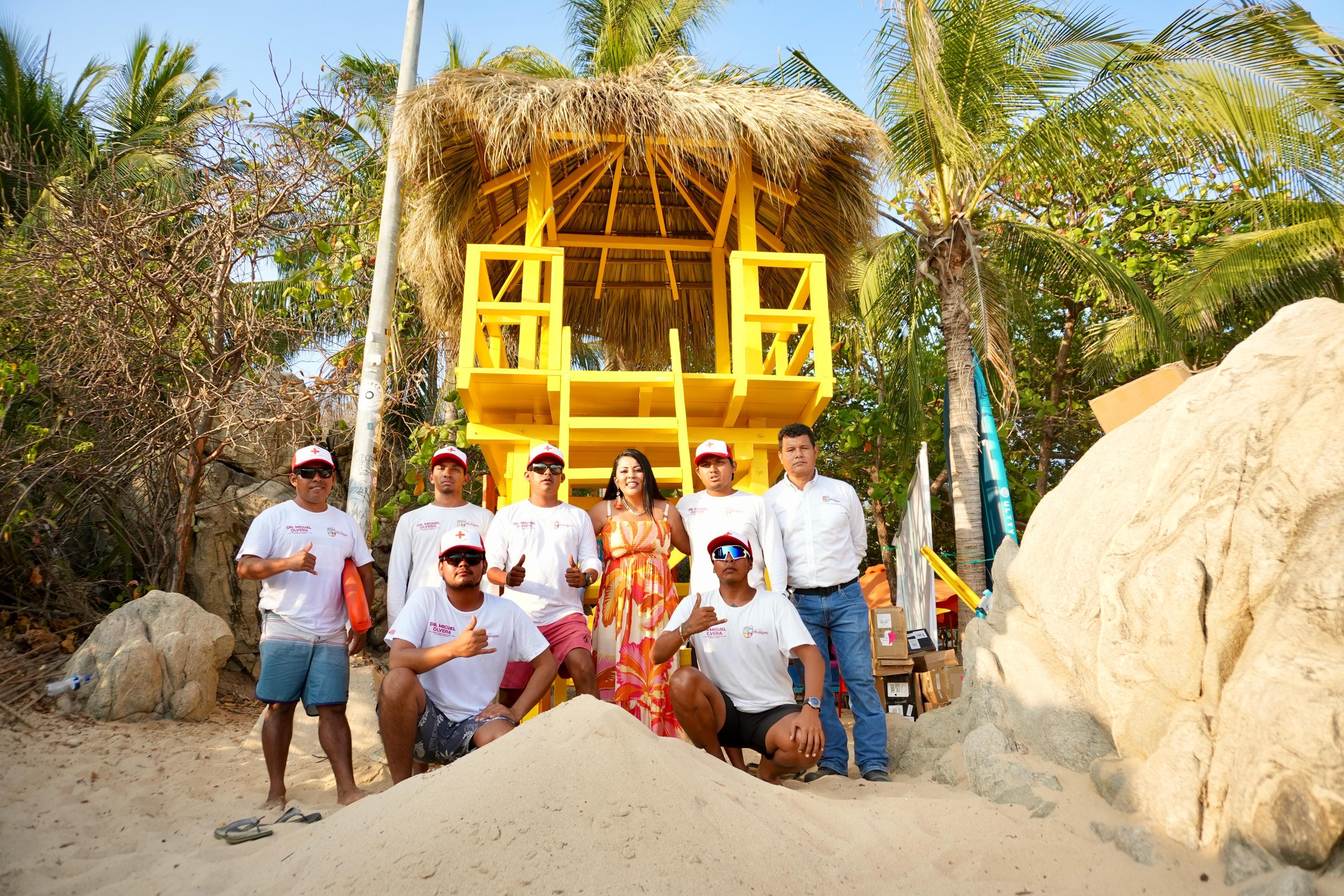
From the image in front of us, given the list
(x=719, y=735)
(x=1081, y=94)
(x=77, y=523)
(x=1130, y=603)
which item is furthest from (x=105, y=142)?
(x=1130, y=603)

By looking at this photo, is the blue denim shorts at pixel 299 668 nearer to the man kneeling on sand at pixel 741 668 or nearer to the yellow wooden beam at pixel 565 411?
the man kneeling on sand at pixel 741 668

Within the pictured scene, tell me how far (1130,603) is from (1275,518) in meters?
0.58

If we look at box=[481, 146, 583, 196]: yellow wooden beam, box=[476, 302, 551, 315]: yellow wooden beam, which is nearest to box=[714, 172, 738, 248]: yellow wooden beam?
box=[481, 146, 583, 196]: yellow wooden beam

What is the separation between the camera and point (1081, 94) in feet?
30.4

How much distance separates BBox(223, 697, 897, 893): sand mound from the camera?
8.52 ft

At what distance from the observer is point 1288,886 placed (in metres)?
2.38

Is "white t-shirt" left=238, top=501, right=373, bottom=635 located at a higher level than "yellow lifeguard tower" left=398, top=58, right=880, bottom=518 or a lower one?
lower

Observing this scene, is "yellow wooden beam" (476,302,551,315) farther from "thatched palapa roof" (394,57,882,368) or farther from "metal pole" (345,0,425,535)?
"thatched palapa roof" (394,57,882,368)

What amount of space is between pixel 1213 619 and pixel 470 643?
109 inches

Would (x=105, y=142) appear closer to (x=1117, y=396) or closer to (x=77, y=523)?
(x=77, y=523)

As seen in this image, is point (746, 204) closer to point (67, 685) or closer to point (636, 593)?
point (636, 593)

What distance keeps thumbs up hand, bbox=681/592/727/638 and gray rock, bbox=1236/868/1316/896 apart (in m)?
2.12

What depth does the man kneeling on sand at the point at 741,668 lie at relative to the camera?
13.3ft

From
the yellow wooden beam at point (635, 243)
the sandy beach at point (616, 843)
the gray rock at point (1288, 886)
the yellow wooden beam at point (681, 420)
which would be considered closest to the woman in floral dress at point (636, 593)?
the sandy beach at point (616, 843)
